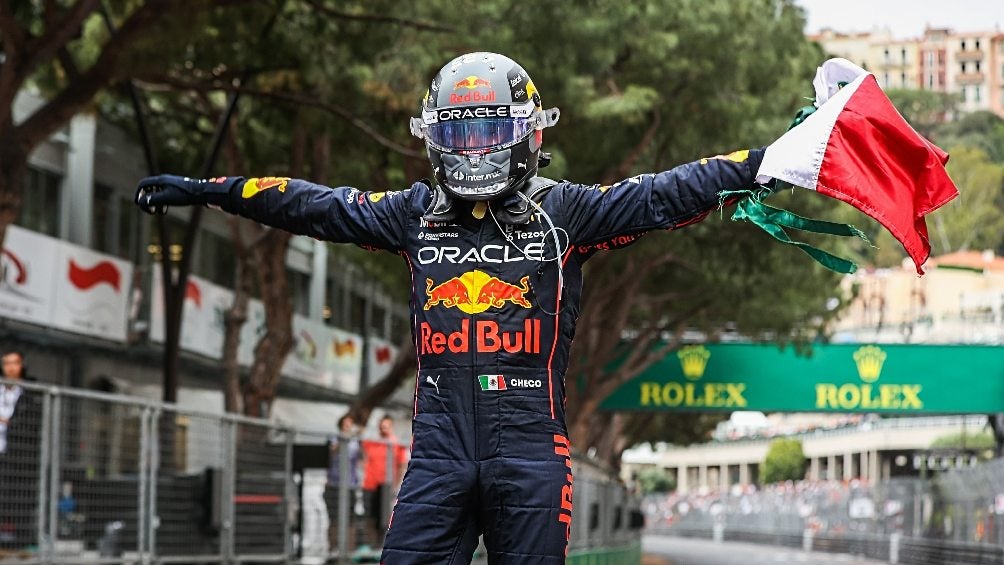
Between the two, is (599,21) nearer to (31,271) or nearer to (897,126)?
(31,271)

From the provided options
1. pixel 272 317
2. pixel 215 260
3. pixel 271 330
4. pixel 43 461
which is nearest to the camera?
pixel 43 461

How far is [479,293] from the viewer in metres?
5.54

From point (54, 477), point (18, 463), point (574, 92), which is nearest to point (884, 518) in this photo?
point (574, 92)

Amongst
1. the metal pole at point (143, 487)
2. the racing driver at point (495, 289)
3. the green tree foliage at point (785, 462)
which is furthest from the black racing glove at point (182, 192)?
the green tree foliage at point (785, 462)

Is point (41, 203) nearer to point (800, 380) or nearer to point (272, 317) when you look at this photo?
point (272, 317)

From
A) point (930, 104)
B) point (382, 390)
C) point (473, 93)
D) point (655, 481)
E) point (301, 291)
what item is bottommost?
point (655, 481)

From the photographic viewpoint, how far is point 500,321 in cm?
550

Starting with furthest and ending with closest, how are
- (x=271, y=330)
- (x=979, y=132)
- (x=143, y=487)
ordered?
(x=979, y=132) < (x=271, y=330) < (x=143, y=487)

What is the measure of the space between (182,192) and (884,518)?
4134 centimetres

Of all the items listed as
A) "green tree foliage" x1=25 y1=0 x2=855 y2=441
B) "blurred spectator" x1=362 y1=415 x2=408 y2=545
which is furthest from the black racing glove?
A: "green tree foliage" x1=25 y1=0 x2=855 y2=441

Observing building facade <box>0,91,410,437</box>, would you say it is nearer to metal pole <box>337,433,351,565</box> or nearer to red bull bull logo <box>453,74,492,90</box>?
metal pole <box>337,433,351,565</box>

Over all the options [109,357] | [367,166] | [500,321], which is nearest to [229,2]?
[367,166]

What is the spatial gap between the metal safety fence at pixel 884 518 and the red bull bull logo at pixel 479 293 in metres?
23.1

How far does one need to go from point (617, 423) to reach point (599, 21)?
134 feet
